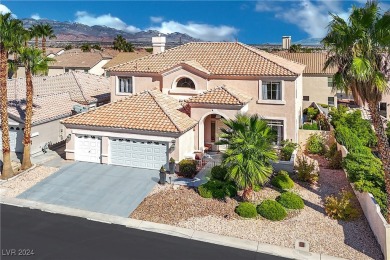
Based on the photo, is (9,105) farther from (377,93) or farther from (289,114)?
(377,93)

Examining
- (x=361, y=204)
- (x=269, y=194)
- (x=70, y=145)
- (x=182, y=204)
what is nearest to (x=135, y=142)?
(x=70, y=145)

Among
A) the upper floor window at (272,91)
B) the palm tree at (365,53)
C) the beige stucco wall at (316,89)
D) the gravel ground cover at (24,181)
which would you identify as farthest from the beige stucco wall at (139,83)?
the beige stucco wall at (316,89)

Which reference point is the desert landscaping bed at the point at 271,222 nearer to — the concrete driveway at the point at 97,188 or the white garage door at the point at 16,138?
the concrete driveway at the point at 97,188

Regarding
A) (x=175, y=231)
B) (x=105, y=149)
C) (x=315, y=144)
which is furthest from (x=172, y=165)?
(x=315, y=144)

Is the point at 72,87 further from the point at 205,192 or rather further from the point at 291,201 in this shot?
the point at 291,201

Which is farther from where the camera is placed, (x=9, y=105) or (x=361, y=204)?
(x=9, y=105)
